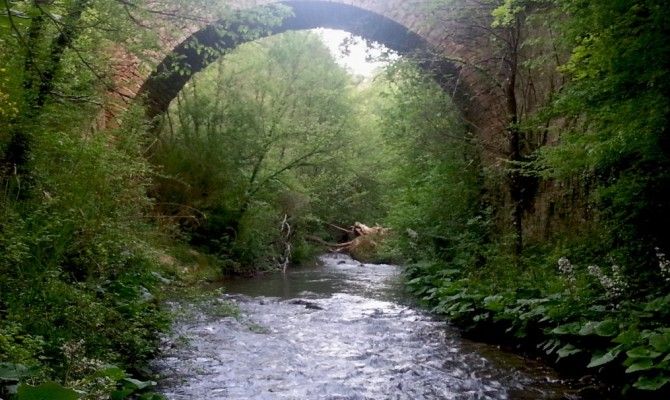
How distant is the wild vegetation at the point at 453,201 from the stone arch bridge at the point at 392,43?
9.6 inches

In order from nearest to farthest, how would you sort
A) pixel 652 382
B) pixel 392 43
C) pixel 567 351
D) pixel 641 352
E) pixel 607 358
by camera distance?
pixel 652 382
pixel 641 352
pixel 607 358
pixel 567 351
pixel 392 43

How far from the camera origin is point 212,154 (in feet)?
39.1

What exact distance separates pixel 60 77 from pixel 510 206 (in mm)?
5909

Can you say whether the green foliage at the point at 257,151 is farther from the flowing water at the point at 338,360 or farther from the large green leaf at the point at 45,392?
the large green leaf at the point at 45,392

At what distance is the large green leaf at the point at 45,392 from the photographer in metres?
2.06

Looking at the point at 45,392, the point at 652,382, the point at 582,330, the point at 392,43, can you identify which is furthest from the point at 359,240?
the point at 45,392

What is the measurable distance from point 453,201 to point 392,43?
342cm

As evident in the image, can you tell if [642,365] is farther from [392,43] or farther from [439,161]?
[392,43]

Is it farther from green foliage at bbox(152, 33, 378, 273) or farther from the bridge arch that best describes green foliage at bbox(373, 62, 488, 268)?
green foliage at bbox(152, 33, 378, 273)

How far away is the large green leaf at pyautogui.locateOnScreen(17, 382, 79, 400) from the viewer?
2.06 metres

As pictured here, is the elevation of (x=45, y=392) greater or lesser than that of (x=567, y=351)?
greater

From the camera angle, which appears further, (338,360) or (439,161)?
(439,161)

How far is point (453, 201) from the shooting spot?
933 centimetres

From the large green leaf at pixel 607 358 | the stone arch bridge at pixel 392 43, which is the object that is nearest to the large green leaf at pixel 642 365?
the large green leaf at pixel 607 358
